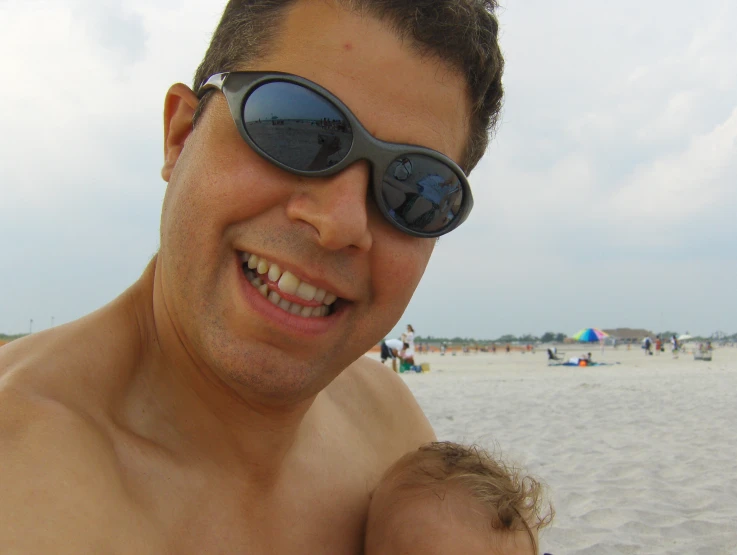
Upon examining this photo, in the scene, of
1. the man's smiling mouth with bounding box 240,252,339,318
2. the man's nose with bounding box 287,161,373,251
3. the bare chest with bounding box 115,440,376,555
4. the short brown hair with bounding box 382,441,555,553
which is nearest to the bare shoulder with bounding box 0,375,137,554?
the bare chest with bounding box 115,440,376,555

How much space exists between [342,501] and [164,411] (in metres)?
0.68

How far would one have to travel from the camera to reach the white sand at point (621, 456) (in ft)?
10.5

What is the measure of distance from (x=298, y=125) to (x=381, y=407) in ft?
4.46

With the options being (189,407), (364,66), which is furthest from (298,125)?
(189,407)

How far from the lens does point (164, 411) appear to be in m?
1.33

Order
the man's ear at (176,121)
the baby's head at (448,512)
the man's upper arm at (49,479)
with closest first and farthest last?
1. the man's upper arm at (49,479)
2. the man's ear at (176,121)
3. the baby's head at (448,512)

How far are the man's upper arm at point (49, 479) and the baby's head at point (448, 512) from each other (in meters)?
0.87

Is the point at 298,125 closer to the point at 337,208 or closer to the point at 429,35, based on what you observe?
the point at 337,208

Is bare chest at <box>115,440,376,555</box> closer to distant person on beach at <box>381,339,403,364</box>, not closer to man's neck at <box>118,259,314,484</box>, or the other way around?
man's neck at <box>118,259,314,484</box>

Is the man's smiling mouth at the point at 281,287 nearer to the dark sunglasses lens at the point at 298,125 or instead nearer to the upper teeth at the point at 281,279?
Answer: the upper teeth at the point at 281,279

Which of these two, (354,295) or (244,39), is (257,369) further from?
(244,39)

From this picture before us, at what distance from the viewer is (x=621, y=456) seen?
17.0 ft

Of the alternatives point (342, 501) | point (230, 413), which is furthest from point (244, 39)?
point (342, 501)

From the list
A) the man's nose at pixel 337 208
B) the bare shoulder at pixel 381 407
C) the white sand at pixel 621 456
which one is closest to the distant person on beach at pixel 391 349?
the white sand at pixel 621 456
